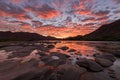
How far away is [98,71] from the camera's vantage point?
9336mm

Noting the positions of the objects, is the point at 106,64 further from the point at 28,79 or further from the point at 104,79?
the point at 28,79

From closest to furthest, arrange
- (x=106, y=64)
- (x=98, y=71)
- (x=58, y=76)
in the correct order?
1. (x=58, y=76)
2. (x=98, y=71)
3. (x=106, y=64)

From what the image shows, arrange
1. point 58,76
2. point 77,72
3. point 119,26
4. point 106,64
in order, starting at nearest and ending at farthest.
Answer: point 58,76, point 77,72, point 106,64, point 119,26

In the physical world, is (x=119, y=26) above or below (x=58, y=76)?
above

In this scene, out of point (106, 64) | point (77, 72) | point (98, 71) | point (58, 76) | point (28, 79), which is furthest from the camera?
point (106, 64)

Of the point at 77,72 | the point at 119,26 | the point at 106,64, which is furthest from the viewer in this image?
the point at 119,26

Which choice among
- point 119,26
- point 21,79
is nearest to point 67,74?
point 21,79

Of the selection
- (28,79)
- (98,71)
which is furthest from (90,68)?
(28,79)

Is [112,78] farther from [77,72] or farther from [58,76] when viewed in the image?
[58,76]

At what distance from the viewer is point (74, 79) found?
7.54 meters

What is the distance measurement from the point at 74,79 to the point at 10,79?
447 centimetres

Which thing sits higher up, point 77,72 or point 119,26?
point 119,26

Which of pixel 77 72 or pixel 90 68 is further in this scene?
pixel 90 68

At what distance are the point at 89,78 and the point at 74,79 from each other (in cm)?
112
